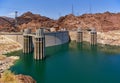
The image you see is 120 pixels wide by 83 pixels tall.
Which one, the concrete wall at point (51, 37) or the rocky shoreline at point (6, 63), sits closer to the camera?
the rocky shoreline at point (6, 63)

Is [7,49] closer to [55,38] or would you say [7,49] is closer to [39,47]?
[39,47]

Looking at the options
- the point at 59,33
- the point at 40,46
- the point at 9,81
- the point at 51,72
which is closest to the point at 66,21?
the point at 59,33

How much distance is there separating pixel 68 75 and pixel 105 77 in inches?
284

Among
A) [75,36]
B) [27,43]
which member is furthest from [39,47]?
[75,36]

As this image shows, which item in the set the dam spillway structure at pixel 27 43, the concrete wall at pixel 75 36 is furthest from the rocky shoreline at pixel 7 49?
the concrete wall at pixel 75 36

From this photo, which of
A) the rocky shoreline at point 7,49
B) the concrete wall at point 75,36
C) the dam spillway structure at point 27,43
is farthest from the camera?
the concrete wall at point 75,36

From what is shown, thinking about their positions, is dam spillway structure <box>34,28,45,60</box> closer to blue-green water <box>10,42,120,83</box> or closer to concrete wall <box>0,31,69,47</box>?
blue-green water <box>10,42,120,83</box>

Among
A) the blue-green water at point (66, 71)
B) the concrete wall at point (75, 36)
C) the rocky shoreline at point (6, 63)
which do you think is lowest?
the blue-green water at point (66, 71)

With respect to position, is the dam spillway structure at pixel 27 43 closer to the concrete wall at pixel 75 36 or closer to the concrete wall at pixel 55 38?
the concrete wall at pixel 55 38

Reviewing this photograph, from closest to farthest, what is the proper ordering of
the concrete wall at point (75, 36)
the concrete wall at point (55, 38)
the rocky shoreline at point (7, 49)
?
the rocky shoreline at point (7, 49) → the concrete wall at point (55, 38) → the concrete wall at point (75, 36)

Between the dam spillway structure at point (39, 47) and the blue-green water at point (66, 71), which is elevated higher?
the dam spillway structure at point (39, 47)

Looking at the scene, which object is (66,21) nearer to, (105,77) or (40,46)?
(40,46)

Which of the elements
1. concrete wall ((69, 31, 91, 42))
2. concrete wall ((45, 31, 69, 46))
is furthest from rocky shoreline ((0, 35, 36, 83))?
concrete wall ((69, 31, 91, 42))

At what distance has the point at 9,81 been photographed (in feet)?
66.6
